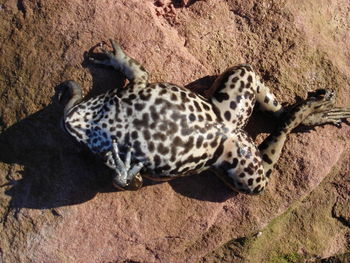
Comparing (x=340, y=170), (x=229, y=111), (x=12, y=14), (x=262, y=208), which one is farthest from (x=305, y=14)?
(x=12, y=14)

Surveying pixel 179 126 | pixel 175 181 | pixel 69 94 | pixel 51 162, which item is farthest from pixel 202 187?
pixel 69 94

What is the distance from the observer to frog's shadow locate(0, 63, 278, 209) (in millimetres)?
5570

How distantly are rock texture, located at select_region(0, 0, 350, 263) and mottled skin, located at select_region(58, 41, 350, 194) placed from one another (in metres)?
0.27

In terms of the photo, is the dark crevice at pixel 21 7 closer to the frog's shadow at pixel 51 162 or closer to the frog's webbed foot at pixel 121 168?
the frog's shadow at pixel 51 162

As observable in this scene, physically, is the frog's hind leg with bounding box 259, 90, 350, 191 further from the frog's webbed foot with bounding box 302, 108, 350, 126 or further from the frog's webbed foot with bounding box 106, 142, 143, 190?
the frog's webbed foot with bounding box 106, 142, 143, 190

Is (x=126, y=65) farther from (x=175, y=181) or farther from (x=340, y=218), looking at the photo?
(x=340, y=218)

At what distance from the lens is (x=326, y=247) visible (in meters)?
6.16

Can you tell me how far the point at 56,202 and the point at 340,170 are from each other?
3.69 meters

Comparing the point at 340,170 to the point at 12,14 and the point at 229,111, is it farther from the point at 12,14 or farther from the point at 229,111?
the point at 12,14

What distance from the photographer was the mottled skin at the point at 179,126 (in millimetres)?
5121

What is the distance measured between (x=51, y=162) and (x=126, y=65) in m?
1.51

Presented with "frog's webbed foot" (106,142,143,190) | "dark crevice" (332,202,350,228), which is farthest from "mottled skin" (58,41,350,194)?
"dark crevice" (332,202,350,228)

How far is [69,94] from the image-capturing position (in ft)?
17.8

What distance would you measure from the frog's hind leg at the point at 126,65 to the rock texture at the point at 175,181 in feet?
0.57
